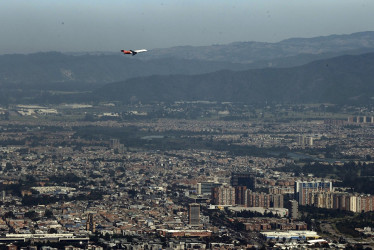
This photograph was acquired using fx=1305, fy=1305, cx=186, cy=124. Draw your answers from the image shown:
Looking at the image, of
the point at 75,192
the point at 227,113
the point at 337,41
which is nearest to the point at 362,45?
the point at 337,41

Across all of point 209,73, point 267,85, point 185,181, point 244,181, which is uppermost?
point 209,73

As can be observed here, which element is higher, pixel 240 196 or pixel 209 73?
pixel 209 73

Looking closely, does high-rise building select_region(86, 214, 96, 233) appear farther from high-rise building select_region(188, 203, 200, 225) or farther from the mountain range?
the mountain range

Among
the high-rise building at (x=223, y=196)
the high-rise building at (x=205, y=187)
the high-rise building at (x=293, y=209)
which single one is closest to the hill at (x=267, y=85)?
the high-rise building at (x=205, y=187)

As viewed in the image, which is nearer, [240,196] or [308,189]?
[240,196]

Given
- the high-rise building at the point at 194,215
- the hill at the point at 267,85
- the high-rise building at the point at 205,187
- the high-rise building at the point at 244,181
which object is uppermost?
the hill at the point at 267,85

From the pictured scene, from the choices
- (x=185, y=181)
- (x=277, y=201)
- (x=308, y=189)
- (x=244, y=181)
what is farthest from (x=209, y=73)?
(x=277, y=201)

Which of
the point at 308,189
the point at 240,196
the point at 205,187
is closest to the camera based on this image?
the point at 240,196

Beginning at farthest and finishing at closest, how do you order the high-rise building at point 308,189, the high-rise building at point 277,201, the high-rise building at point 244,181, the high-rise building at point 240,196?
the high-rise building at point 244,181
the high-rise building at point 308,189
the high-rise building at point 240,196
the high-rise building at point 277,201

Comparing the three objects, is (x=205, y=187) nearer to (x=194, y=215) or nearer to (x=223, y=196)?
(x=223, y=196)

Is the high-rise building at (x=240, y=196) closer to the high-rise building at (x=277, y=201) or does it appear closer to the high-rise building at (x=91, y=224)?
the high-rise building at (x=277, y=201)

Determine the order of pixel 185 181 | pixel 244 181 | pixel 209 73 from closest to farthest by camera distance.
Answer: pixel 244 181, pixel 185 181, pixel 209 73
